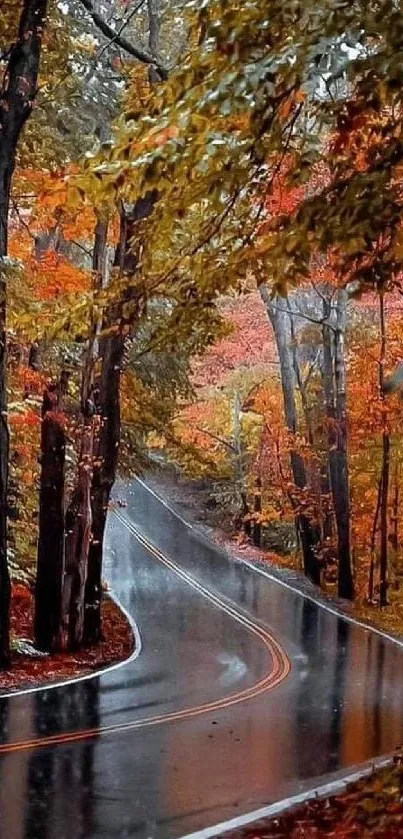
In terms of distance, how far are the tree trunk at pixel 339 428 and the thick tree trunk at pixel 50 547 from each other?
9388 mm

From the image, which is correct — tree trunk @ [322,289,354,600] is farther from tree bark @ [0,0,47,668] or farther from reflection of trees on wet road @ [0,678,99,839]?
reflection of trees on wet road @ [0,678,99,839]

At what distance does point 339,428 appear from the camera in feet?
83.6

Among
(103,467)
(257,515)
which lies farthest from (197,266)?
(257,515)

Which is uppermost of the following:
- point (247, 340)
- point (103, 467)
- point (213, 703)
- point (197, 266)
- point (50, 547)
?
point (247, 340)

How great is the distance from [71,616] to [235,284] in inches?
469

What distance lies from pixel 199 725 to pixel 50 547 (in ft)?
21.4

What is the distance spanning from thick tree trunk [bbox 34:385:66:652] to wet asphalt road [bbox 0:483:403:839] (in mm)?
1836

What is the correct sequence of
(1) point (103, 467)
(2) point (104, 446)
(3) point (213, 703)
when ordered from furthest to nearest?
(1) point (103, 467), (2) point (104, 446), (3) point (213, 703)

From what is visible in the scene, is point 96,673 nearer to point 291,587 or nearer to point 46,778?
point 46,778

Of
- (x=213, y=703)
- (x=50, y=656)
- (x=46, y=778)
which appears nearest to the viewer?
(x=46, y=778)

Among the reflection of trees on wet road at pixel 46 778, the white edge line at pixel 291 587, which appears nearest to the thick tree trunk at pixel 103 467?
the reflection of trees on wet road at pixel 46 778

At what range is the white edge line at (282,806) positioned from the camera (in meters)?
7.44

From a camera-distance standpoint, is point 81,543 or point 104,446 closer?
point 81,543

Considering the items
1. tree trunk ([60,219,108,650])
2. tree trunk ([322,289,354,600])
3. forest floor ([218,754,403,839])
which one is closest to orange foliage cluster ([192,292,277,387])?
tree trunk ([322,289,354,600])
